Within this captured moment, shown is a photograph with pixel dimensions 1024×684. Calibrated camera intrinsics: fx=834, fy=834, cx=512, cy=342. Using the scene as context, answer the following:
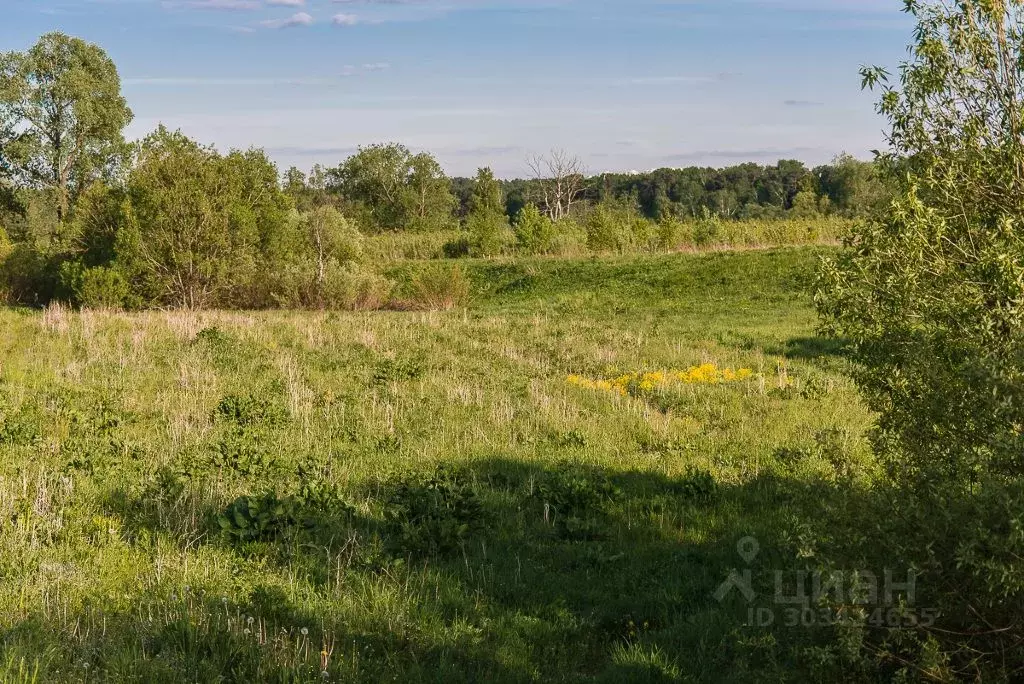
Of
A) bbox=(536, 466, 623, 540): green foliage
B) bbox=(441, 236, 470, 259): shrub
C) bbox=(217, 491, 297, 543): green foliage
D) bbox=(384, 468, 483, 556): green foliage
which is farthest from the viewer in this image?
bbox=(441, 236, 470, 259): shrub

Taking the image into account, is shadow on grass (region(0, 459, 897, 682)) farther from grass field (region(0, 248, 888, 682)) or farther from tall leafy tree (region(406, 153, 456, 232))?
tall leafy tree (region(406, 153, 456, 232))

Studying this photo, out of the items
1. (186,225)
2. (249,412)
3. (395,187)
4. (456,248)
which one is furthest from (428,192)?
(249,412)

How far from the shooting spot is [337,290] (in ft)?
99.7

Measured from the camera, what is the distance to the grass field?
5.27m

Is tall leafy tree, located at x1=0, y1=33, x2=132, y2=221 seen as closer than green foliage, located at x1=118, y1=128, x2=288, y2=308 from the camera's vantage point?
No

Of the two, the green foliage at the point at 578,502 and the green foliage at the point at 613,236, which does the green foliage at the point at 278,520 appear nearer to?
the green foliage at the point at 578,502

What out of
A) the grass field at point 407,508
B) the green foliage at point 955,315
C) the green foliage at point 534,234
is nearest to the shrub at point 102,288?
the grass field at point 407,508

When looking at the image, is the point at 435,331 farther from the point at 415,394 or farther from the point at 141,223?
the point at 141,223

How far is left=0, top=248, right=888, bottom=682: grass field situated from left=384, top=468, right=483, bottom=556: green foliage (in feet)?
0.09

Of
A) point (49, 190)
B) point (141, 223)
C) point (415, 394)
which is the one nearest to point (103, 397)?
point (415, 394)

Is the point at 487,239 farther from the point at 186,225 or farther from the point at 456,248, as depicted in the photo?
the point at 186,225

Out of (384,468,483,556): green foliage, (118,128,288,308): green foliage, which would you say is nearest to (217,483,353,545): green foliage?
(384,468,483,556): green foliage

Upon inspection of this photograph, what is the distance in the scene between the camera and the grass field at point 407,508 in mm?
5273

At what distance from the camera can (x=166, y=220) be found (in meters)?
27.0
